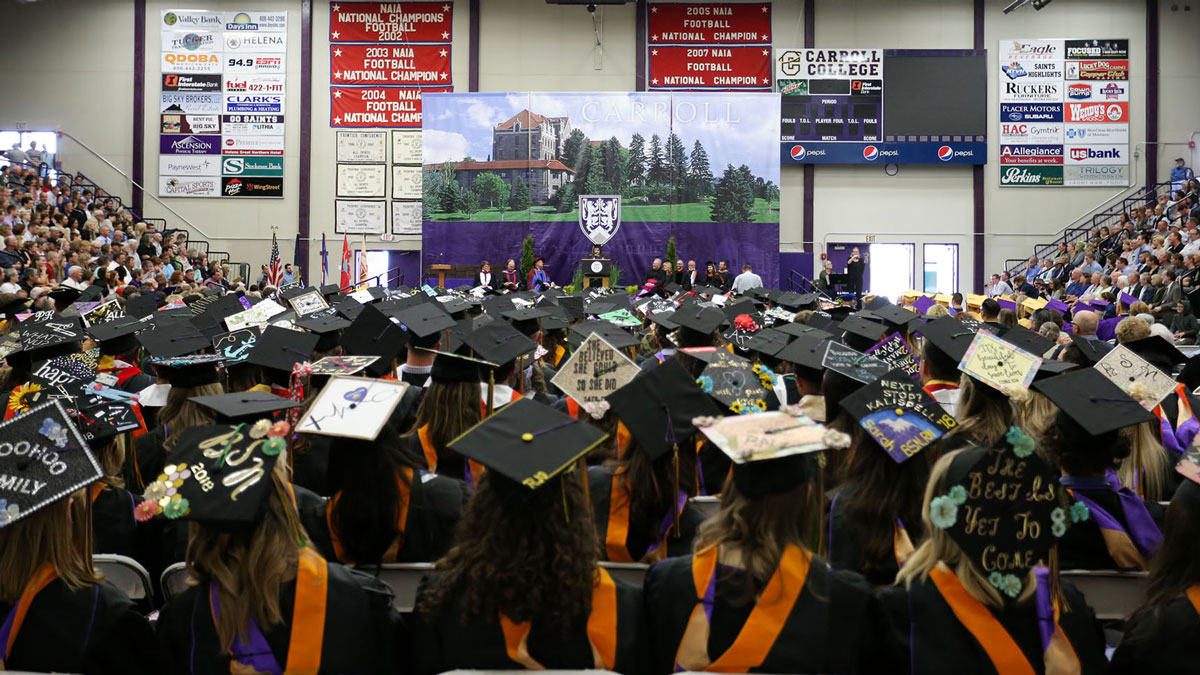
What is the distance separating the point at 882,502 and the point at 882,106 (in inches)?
772

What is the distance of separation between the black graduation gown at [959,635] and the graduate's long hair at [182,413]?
251 centimetres

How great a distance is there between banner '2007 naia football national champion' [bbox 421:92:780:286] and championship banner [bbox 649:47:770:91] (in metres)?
1.15

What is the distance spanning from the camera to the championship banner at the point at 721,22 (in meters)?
21.3

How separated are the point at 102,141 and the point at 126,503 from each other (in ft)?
70.5

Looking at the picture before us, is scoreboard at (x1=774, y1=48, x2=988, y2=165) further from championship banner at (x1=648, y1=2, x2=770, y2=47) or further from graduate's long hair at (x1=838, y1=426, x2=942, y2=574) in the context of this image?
graduate's long hair at (x1=838, y1=426, x2=942, y2=574)

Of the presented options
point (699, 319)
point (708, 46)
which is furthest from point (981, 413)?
point (708, 46)

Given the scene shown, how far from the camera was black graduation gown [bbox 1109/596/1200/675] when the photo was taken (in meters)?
1.99

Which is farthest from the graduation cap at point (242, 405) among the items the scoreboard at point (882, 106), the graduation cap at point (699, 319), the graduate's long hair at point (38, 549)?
the scoreboard at point (882, 106)

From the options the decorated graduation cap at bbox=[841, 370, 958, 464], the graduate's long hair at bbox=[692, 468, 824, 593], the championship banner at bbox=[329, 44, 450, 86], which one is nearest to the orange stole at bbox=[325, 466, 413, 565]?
the graduate's long hair at bbox=[692, 468, 824, 593]

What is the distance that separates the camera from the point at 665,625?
2.12 m

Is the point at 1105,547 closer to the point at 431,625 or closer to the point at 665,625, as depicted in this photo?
the point at 665,625

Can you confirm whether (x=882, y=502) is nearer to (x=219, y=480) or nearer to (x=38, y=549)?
(x=219, y=480)

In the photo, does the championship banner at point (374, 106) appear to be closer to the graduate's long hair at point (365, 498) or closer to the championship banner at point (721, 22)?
the championship banner at point (721, 22)

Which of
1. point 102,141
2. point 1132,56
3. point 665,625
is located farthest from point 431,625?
point 1132,56
